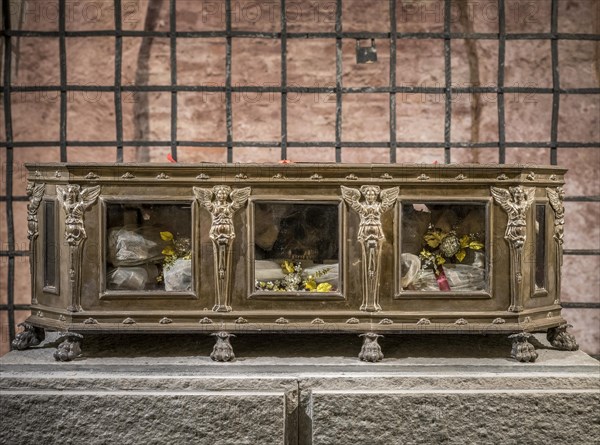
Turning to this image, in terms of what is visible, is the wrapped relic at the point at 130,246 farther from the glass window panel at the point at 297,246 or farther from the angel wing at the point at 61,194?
the glass window panel at the point at 297,246

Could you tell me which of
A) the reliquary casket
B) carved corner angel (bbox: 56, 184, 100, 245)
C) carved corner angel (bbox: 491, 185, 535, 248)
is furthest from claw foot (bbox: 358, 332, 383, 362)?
carved corner angel (bbox: 56, 184, 100, 245)

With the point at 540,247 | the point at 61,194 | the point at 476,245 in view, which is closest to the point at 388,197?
the point at 476,245

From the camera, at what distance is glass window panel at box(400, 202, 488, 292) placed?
357cm

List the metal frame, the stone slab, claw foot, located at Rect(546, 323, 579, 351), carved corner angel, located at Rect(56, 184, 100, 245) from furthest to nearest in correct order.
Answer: the metal frame
claw foot, located at Rect(546, 323, 579, 351)
carved corner angel, located at Rect(56, 184, 100, 245)
the stone slab

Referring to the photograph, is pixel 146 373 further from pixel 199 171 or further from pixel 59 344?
pixel 199 171

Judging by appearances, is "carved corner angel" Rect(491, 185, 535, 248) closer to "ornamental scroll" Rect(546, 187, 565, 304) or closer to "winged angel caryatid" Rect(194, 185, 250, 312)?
"ornamental scroll" Rect(546, 187, 565, 304)

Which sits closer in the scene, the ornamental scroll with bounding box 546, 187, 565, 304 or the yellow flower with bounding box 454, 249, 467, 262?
the yellow flower with bounding box 454, 249, 467, 262

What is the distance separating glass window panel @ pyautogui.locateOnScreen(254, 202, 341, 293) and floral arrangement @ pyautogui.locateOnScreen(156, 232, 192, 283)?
13.9 inches

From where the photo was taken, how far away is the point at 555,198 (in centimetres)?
372

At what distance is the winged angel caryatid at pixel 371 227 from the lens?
3504mm

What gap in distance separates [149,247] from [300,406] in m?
1.08

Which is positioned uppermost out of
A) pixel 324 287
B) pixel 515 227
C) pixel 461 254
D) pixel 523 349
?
pixel 515 227

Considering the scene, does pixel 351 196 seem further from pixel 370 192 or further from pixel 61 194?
pixel 61 194

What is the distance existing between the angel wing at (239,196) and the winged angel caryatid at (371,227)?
483 mm
